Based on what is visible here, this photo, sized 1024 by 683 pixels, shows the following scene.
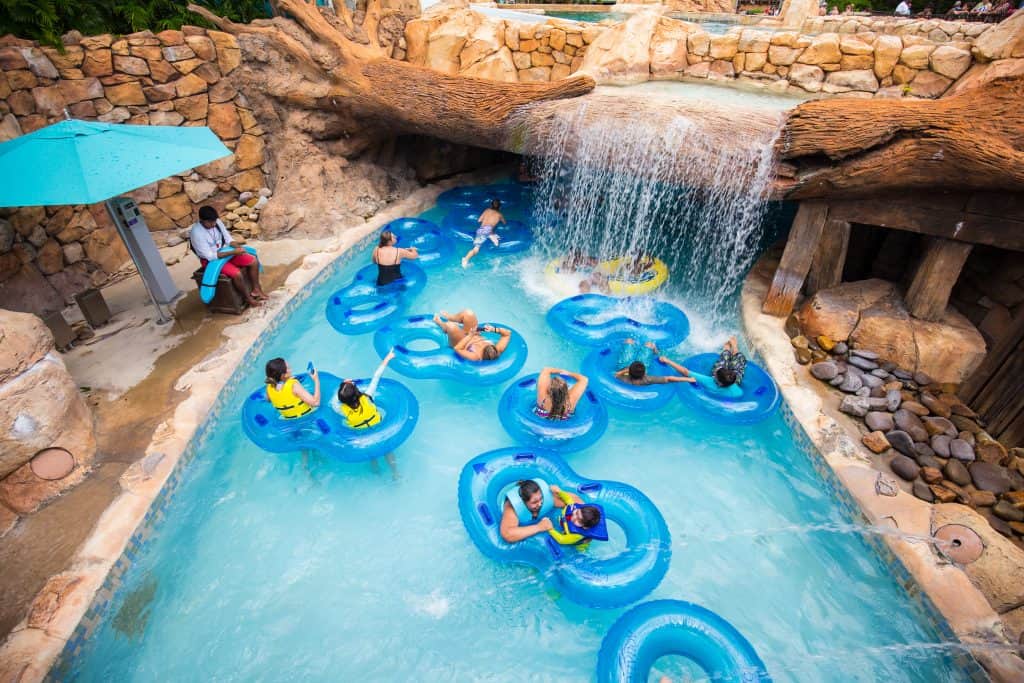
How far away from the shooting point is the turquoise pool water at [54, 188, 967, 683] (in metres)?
3.49

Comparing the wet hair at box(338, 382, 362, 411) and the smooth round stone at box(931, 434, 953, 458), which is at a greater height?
the wet hair at box(338, 382, 362, 411)

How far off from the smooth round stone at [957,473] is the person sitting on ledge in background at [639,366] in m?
2.31

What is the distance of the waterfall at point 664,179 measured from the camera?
5.58 meters

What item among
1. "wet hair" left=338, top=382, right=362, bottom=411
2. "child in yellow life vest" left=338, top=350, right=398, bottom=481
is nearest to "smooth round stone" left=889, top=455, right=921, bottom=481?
"child in yellow life vest" left=338, top=350, right=398, bottom=481

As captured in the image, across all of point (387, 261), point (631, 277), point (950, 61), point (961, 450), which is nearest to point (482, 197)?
point (387, 261)

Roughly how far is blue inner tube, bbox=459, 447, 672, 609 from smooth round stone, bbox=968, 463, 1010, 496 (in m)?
3.08

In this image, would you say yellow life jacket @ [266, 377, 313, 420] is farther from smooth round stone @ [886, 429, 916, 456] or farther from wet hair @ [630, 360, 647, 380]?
smooth round stone @ [886, 429, 916, 456]

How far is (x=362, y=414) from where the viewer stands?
14.3 feet

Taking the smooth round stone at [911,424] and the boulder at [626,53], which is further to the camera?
the boulder at [626,53]

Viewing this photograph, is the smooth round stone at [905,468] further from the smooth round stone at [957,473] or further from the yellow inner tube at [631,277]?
the yellow inner tube at [631,277]

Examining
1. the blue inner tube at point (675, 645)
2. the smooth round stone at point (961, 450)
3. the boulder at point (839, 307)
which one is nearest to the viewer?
the blue inner tube at point (675, 645)

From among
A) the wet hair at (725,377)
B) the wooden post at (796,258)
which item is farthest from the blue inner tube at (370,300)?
the wooden post at (796,258)

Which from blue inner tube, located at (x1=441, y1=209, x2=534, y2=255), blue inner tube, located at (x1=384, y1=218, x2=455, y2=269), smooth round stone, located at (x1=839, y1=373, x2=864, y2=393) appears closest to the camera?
smooth round stone, located at (x1=839, y1=373, x2=864, y2=393)

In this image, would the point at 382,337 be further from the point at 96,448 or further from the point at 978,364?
the point at 978,364
